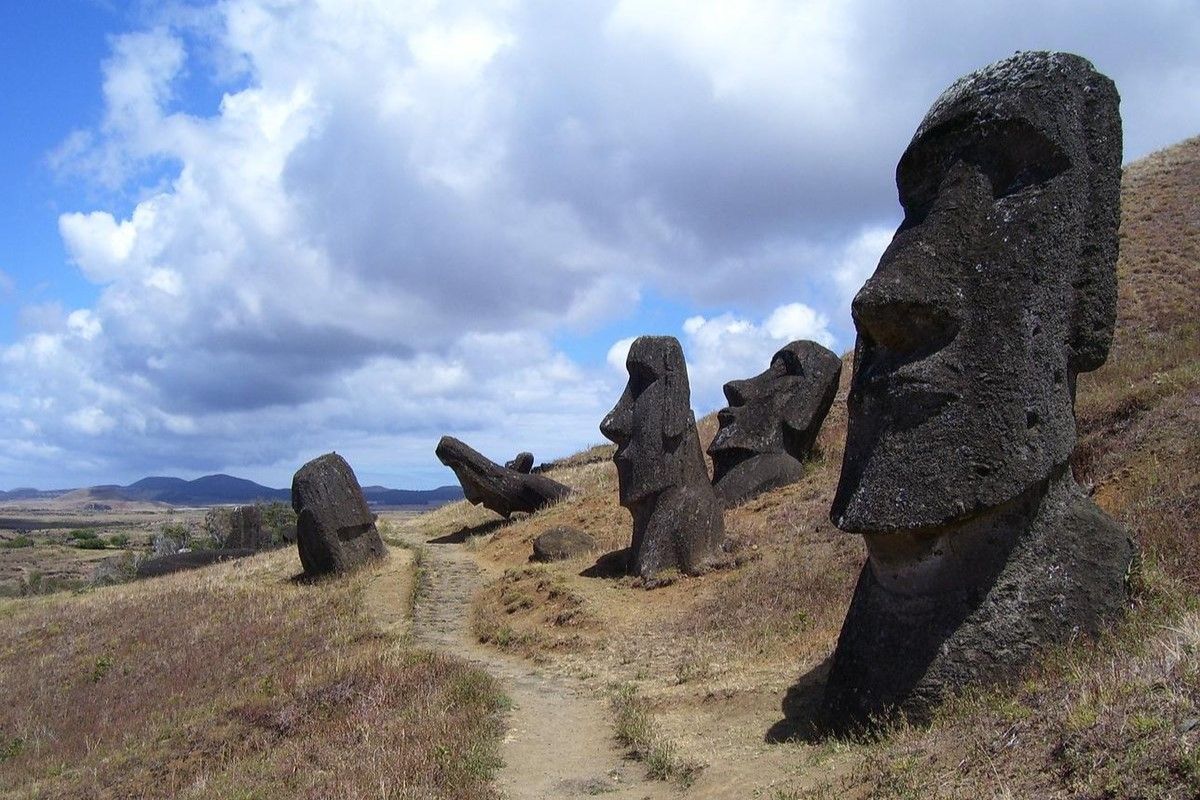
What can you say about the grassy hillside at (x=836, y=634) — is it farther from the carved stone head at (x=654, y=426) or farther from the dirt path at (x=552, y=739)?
the carved stone head at (x=654, y=426)

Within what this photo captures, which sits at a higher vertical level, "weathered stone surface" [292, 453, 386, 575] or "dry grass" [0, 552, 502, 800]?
"weathered stone surface" [292, 453, 386, 575]

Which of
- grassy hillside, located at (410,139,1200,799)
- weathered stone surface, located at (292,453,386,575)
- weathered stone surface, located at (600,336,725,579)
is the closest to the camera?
grassy hillside, located at (410,139,1200,799)

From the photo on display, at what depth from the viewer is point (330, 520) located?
2145 cm

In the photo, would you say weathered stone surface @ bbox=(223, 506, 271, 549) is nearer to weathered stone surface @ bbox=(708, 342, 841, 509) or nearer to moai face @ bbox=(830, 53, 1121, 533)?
weathered stone surface @ bbox=(708, 342, 841, 509)

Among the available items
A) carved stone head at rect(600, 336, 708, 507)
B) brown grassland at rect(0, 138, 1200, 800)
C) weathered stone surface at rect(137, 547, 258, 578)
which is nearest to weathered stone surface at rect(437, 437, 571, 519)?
brown grassland at rect(0, 138, 1200, 800)

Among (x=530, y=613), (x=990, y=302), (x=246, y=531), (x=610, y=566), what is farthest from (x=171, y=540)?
(x=990, y=302)

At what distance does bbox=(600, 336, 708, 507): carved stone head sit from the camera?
50.8 feet

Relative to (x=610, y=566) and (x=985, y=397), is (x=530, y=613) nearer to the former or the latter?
(x=610, y=566)

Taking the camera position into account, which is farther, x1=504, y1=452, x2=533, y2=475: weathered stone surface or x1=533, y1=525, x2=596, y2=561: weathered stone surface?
x1=504, y1=452, x2=533, y2=475: weathered stone surface

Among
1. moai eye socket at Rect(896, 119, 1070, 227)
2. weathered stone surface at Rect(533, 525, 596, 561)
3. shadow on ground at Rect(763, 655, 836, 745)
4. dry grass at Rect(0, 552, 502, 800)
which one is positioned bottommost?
dry grass at Rect(0, 552, 502, 800)

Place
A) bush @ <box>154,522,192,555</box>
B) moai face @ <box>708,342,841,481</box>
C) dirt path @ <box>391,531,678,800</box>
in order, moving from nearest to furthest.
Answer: dirt path @ <box>391,531,678,800</box> < moai face @ <box>708,342,841,481</box> < bush @ <box>154,522,192,555</box>

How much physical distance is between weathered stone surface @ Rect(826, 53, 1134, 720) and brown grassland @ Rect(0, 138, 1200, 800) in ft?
1.09

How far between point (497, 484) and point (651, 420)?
37.9ft

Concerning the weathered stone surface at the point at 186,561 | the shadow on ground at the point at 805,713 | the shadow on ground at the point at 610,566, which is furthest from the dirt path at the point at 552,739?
the weathered stone surface at the point at 186,561
